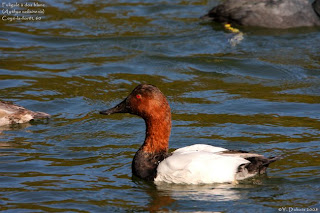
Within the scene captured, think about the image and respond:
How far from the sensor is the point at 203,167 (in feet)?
23.4

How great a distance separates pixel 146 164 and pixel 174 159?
40cm

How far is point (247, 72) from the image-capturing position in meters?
11.8

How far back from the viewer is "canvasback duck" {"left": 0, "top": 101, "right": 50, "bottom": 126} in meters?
9.42

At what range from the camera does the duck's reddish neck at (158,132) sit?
7.59m

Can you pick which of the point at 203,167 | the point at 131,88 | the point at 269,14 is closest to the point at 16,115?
the point at 131,88

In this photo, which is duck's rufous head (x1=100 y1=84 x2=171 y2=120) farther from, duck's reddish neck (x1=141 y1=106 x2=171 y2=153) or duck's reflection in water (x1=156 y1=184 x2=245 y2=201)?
duck's reflection in water (x1=156 y1=184 x2=245 y2=201)

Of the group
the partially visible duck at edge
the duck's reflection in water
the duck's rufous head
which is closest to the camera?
the duck's reflection in water

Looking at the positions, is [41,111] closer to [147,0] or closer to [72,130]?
[72,130]

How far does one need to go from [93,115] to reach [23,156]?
177 centimetres

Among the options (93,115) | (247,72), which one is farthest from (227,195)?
(247,72)

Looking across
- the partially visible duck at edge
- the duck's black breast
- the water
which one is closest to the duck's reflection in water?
the water

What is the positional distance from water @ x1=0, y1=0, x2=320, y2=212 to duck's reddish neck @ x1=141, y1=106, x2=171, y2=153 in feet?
1.38

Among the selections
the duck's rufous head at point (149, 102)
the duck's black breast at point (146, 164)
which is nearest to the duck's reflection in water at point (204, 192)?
the duck's black breast at point (146, 164)

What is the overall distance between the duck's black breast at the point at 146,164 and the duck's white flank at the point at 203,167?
0.81 feet
